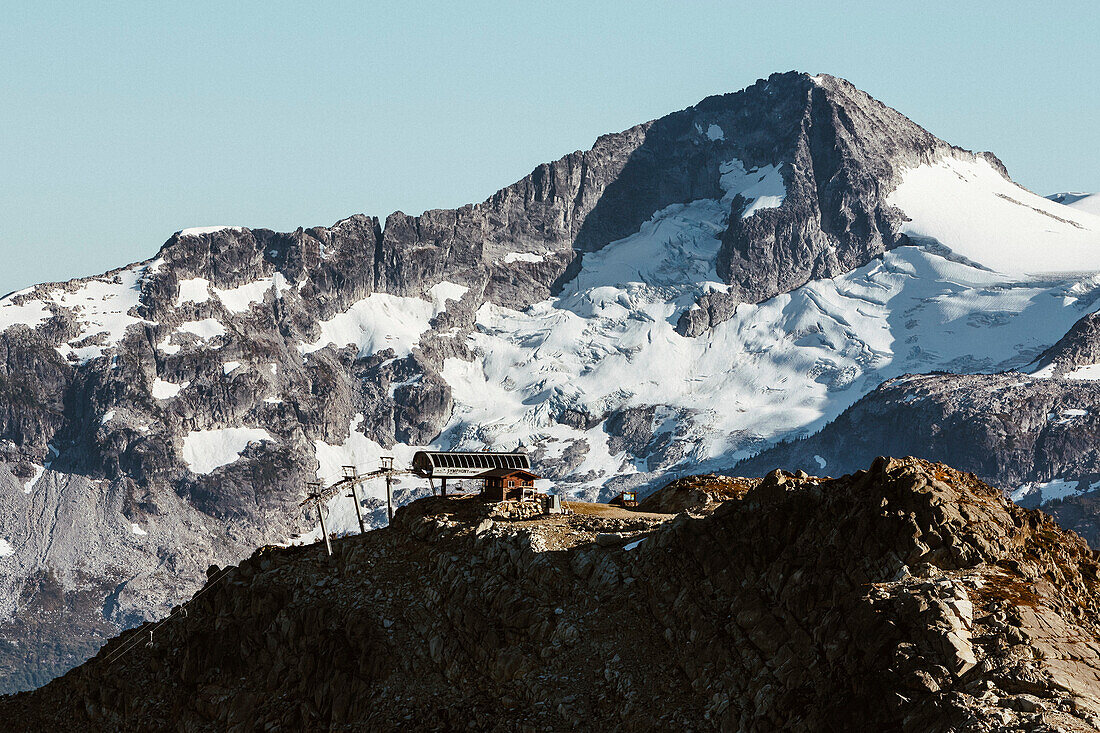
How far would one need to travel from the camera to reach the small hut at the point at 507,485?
101562mm

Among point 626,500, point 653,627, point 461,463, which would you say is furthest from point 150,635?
point 653,627

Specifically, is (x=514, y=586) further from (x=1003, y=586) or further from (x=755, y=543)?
(x=1003, y=586)

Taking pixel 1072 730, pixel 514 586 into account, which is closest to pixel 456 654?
pixel 514 586

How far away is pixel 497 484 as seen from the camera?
4031 inches

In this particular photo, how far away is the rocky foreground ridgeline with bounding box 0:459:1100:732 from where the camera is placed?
182 feet

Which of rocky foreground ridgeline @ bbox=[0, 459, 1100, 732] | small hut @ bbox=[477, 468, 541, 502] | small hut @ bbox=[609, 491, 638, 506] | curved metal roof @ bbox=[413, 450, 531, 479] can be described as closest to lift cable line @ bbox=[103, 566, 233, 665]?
rocky foreground ridgeline @ bbox=[0, 459, 1100, 732]

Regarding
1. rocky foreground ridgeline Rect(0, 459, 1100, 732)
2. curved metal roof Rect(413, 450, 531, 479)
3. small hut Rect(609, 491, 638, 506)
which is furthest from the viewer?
small hut Rect(609, 491, 638, 506)

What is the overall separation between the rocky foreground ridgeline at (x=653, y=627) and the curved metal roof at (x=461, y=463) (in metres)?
9.97

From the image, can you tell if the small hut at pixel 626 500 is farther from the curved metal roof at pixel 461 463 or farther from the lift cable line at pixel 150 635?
the lift cable line at pixel 150 635

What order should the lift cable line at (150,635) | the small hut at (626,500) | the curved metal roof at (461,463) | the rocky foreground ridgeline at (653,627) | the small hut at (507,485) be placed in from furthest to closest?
the small hut at (626,500) < the curved metal roof at (461,463) < the small hut at (507,485) < the lift cable line at (150,635) < the rocky foreground ridgeline at (653,627)

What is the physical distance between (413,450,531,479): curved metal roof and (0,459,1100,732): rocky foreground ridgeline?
997 cm

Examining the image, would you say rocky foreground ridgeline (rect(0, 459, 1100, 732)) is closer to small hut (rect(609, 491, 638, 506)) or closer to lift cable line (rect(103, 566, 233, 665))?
lift cable line (rect(103, 566, 233, 665))

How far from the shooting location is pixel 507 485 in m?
102

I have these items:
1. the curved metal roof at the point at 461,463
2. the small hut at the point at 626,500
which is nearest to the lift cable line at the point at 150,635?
the curved metal roof at the point at 461,463
